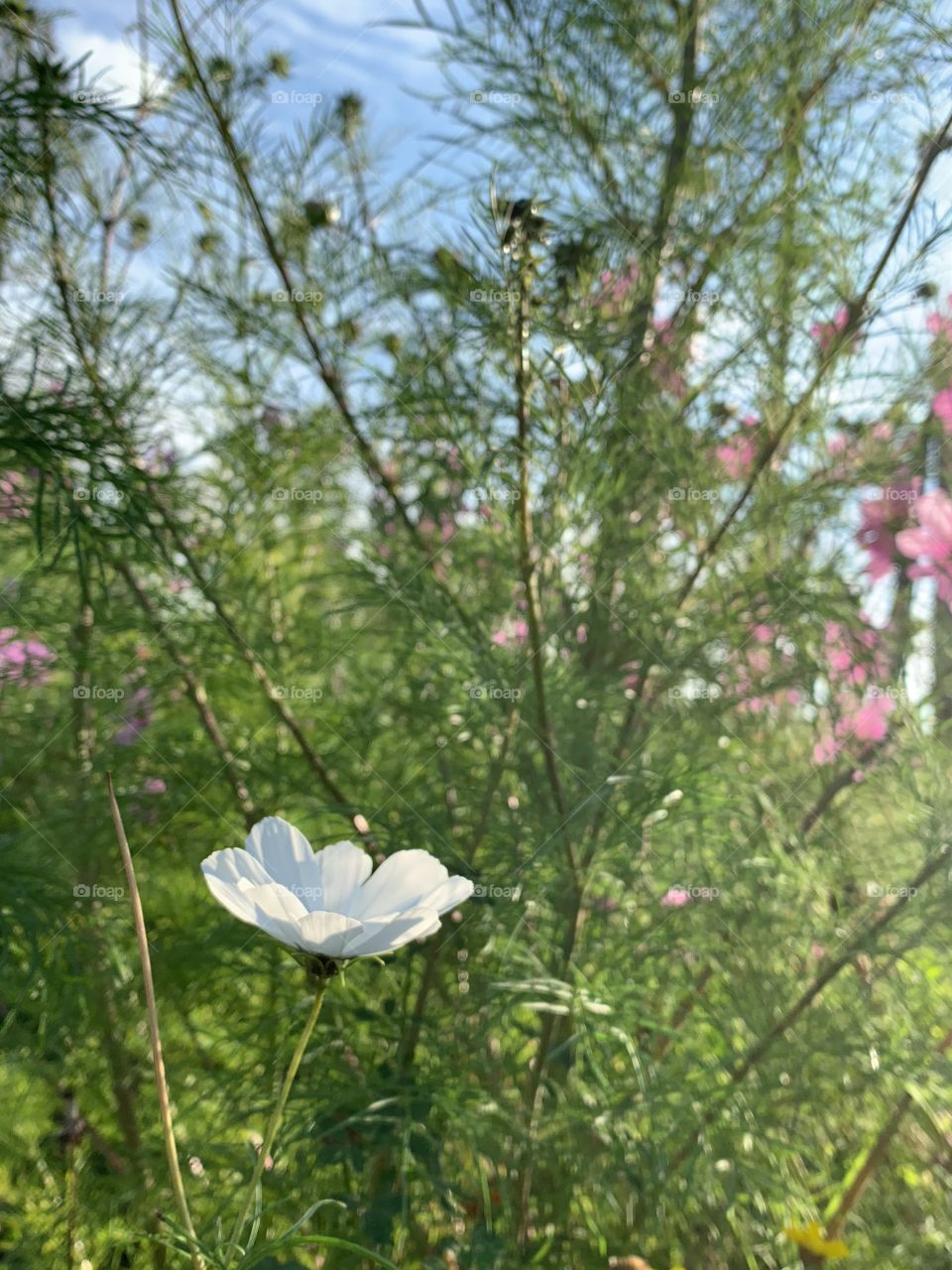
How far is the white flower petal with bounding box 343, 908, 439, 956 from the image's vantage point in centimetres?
31

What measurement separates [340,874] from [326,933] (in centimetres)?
7

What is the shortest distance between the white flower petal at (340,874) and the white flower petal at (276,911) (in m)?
0.06

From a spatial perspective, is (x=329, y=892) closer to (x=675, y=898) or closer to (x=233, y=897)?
(x=233, y=897)

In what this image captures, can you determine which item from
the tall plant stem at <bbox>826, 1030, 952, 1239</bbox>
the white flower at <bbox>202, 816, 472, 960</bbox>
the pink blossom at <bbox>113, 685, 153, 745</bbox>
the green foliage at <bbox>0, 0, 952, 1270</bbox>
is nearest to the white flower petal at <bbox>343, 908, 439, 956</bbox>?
the white flower at <bbox>202, 816, 472, 960</bbox>

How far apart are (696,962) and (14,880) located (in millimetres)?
480

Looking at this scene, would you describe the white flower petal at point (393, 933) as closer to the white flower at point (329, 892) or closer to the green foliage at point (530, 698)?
the white flower at point (329, 892)

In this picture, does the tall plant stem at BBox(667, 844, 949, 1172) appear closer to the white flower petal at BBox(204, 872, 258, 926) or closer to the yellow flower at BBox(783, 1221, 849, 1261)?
the yellow flower at BBox(783, 1221, 849, 1261)

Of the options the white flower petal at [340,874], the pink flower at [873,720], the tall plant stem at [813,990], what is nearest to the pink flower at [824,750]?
the pink flower at [873,720]

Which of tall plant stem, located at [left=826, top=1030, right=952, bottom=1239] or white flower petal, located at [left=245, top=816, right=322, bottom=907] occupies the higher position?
white flower petal, located at [left=245, top=816, right=322, bottom=907]

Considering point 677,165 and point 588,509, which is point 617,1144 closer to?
point 588,509

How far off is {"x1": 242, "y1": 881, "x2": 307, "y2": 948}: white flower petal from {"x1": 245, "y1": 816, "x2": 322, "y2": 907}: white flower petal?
0.16ft

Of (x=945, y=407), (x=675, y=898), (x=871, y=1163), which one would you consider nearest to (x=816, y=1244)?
(x=871, y=1163)

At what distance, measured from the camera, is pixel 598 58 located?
2.64 feet

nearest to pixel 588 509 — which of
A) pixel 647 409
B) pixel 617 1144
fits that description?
pixel 647 409
